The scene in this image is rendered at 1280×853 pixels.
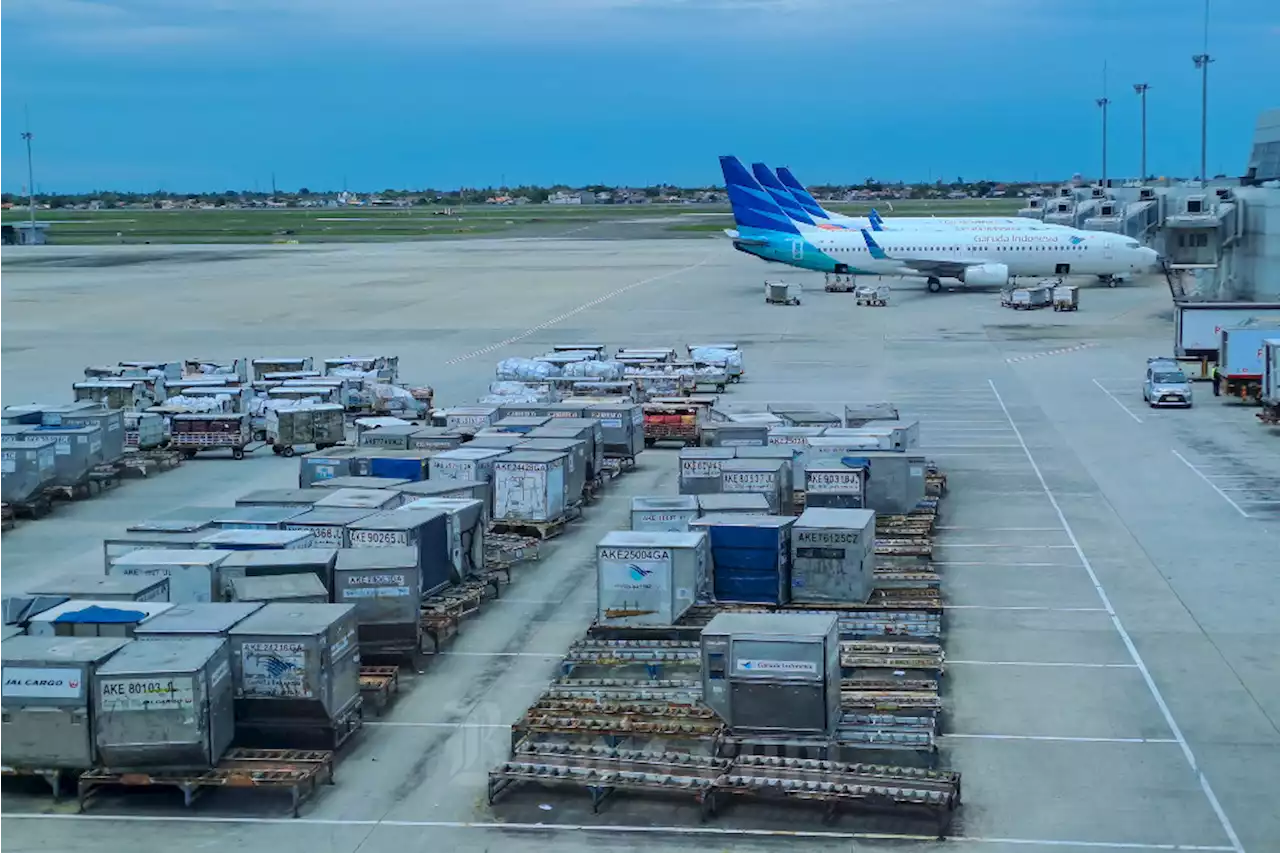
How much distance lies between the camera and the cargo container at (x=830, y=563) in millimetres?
22844

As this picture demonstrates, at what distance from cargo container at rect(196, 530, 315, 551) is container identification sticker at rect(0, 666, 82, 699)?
18.7 ft

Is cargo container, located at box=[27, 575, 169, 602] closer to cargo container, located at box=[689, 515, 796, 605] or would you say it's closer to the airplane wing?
cargo container, located at box=[689, 515, 796, 605]

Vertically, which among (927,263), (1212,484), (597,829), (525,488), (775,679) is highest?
(927,263)

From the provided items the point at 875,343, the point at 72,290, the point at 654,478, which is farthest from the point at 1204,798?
the point at 72,290

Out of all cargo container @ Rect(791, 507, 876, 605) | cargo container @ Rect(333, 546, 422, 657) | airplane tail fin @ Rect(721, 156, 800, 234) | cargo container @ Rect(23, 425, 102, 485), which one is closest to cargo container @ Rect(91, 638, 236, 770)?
cargo container @ Rect(333, 546, 422, 657)

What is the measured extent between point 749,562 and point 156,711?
9429 mm

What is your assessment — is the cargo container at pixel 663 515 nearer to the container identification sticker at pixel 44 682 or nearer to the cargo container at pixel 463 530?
the cargo container at pixel 463 530

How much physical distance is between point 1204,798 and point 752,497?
34.5ft

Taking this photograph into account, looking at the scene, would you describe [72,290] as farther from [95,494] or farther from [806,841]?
[806,841]

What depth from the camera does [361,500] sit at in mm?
26016

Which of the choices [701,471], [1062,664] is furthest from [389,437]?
[1062,664]

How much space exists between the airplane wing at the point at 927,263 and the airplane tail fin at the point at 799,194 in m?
21.0

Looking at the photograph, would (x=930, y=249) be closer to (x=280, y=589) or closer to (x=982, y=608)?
(x=982, y=608)

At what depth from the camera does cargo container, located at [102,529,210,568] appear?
22.8 m
